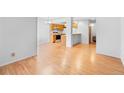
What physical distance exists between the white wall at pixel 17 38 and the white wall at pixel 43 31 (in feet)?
16.6

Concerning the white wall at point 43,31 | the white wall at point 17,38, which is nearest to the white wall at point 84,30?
the white wall at point 43,31

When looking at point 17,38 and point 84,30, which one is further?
point 84,30

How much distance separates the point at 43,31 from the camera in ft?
36.1

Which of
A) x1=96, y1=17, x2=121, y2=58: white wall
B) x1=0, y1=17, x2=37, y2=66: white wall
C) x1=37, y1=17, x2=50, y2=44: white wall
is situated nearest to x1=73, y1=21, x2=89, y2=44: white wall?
x1=37, y1=17, x2=50, y2=44: white wall

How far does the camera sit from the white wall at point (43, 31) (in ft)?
34.8

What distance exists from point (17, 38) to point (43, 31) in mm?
6617

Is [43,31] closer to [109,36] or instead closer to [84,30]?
[84,30]

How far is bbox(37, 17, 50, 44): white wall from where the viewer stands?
1060 cm

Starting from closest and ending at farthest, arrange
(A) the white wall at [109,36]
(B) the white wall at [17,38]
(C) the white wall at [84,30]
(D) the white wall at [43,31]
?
(B) the white wall at [17,38], (A) the white wall at [109,36], (D) the white wall at [43,31], (C) the white wall at [84,30]

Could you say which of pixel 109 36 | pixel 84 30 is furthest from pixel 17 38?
pixel 84 30

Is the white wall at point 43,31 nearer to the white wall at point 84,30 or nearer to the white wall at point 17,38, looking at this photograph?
the white wall at point 84,30

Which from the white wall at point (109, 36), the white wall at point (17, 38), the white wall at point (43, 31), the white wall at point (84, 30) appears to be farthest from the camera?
the white wall at point (84, 30)
